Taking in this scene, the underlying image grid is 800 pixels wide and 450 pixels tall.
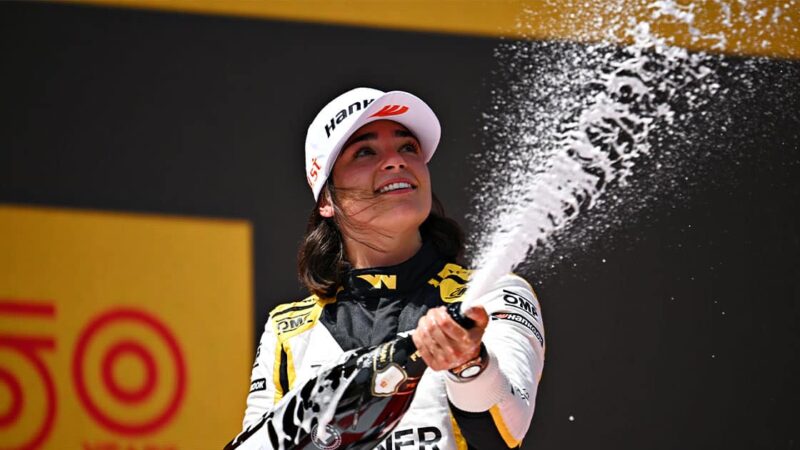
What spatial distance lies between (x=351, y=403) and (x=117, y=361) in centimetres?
161

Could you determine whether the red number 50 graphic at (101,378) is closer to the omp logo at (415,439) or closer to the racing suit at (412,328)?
the racing suit at (412,328)

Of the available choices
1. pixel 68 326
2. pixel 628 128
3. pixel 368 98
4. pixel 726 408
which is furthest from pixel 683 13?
pixel 68 326

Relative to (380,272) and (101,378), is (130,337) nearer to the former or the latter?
(101,378)

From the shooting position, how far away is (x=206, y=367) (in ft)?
9.53

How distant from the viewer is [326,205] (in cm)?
188

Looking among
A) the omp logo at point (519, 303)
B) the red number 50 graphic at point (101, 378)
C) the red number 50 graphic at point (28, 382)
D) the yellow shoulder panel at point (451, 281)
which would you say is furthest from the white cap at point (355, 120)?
the red number 50 graphic at point (28, 382)

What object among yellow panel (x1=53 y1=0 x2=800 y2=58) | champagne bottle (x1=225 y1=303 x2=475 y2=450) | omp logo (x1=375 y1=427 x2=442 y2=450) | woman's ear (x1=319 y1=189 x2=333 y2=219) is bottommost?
omp logo (x1=375 y1=427 x2=442 y2=450)

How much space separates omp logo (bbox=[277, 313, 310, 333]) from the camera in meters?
1.82

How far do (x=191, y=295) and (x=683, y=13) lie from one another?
4.70 ft

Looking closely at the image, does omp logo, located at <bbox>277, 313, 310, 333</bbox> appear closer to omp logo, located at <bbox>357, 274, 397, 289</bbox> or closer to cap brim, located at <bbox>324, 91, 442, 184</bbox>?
omp logo, located at <bbox>357, 274, 397, 289</bbox>

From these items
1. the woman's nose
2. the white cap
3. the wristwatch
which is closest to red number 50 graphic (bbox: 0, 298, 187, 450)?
the white cap

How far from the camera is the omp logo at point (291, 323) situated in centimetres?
182

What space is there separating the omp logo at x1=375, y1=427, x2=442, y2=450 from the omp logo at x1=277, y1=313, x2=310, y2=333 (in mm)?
278

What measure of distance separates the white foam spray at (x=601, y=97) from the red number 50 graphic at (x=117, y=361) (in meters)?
0.86
